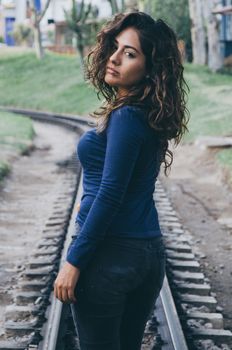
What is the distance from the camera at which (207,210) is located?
8914 millimetres

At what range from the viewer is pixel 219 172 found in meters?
11.4

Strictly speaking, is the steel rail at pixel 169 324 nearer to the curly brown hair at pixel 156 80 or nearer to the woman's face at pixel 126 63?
the curly brown hair at pixel 156 80

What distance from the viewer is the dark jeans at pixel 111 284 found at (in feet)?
7.87

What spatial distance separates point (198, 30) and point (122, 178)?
1176 inches

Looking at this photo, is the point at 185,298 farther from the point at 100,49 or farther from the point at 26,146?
the point at 26,146

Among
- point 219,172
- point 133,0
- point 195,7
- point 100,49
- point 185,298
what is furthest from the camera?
point 133,0

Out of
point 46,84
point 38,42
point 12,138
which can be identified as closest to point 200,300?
point 12,138

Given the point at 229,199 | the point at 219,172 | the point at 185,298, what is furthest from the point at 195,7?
the point at 185,298

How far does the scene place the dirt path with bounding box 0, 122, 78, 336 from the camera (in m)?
6.21

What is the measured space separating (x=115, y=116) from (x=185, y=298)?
2809 millimetres

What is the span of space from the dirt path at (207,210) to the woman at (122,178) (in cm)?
249

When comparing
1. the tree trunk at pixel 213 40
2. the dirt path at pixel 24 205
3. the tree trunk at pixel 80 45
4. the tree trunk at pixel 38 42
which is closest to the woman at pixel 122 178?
the dirt path at pixel 24 205

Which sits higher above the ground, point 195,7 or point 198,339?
point 198,339

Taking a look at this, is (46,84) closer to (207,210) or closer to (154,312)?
(207,210)
